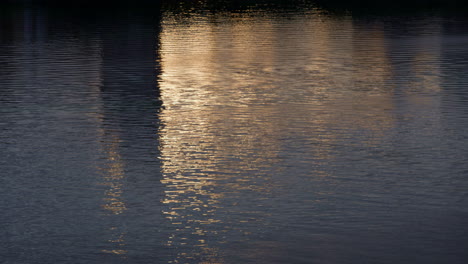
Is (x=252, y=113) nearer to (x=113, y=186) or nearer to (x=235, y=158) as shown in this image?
(x=235, y=158)

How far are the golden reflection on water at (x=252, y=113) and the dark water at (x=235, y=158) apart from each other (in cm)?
6

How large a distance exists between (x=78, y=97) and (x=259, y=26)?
30.9m

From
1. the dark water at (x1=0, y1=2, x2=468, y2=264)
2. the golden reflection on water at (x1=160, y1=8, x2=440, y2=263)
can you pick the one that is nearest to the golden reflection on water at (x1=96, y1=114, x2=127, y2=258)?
the dark water at (x1=0, y1=2, x2=468, y2=264)

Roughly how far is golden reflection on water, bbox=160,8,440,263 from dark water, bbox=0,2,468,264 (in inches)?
2.2

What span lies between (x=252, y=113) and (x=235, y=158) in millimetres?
4963

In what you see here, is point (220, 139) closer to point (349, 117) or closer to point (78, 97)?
point (349, 117)

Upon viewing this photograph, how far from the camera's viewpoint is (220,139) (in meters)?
17.8

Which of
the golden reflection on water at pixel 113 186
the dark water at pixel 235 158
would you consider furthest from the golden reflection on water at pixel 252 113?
the golden reflection on water at pixel 113 186

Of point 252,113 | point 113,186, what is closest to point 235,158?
point 113,186

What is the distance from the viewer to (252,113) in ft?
68.5

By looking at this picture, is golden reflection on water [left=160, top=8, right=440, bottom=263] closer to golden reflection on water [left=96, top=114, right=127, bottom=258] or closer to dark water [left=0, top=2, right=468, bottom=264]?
dark water [left=0, top=2, right=468, bottom=264]

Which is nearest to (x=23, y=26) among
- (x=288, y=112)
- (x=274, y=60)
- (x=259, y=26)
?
(x=259, y=26)

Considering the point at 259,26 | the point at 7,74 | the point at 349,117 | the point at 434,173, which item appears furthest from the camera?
the point at 259,26

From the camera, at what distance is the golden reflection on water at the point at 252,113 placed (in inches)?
538
